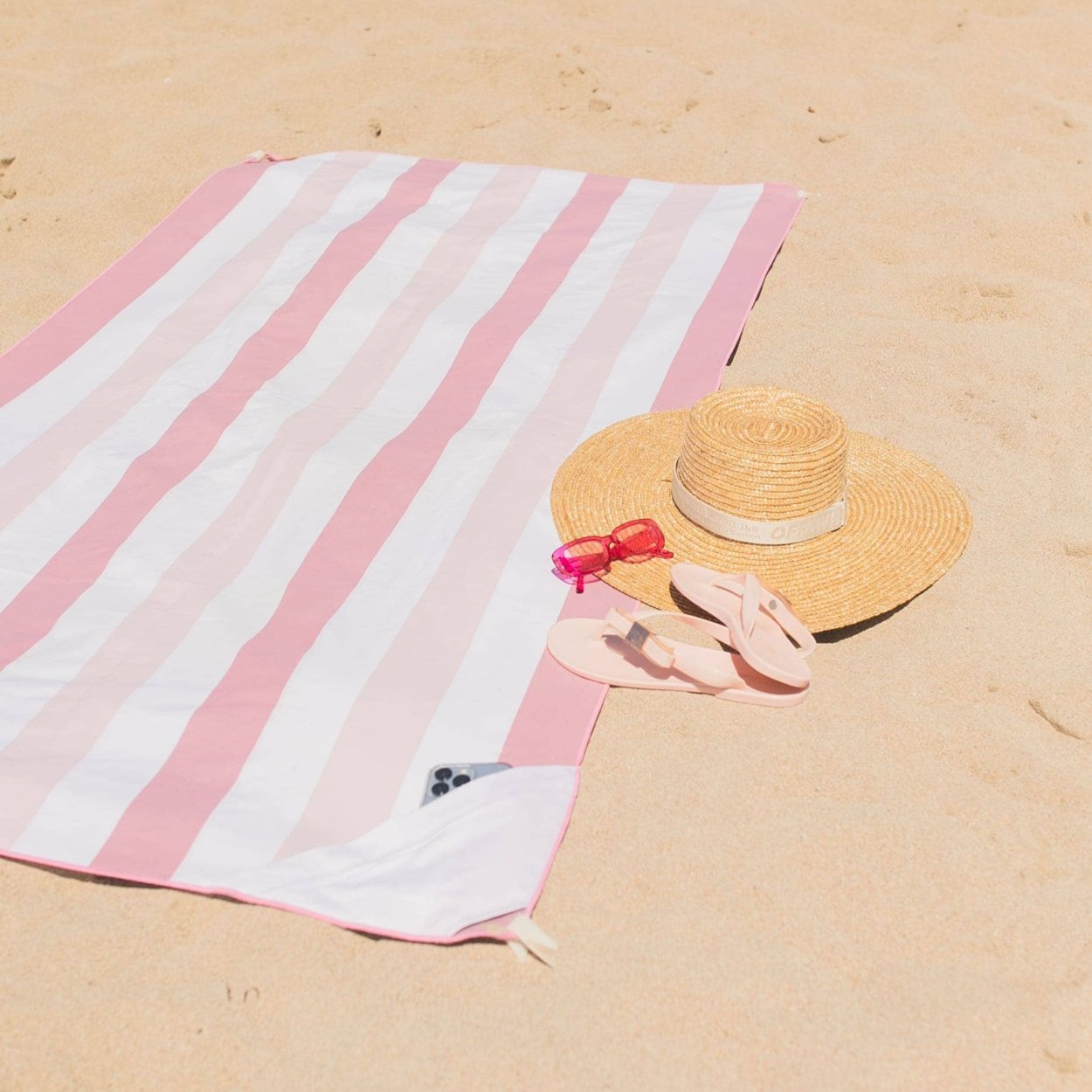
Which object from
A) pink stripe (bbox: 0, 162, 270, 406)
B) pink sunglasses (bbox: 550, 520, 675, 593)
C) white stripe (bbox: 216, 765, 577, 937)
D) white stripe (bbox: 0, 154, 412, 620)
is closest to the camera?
white stripe (bbox: 216, 765, 577, 937)

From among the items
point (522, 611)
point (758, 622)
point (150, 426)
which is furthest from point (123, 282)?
point (758, 622)

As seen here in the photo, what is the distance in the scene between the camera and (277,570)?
7.86ft

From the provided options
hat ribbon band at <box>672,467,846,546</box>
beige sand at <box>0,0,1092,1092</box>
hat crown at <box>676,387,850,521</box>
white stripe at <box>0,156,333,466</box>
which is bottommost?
beige sand at <box>0,0,1092,1092</box>

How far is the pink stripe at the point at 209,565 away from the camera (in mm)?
2014

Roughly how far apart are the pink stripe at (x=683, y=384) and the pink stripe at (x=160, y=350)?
3.88 feet

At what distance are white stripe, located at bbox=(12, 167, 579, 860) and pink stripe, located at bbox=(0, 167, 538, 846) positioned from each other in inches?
1.0

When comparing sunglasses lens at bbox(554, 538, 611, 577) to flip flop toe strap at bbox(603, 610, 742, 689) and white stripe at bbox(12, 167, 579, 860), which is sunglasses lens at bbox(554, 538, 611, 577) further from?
white stripe at bbox(12, 167, 579, 860)

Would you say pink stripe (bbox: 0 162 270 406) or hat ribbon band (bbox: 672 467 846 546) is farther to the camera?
pink stripe (bbox: 0 162 270 406)

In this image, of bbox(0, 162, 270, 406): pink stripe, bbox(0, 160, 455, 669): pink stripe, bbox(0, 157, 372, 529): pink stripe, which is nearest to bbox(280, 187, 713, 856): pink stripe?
bbox(0, 160, 455, 669): pink stripe

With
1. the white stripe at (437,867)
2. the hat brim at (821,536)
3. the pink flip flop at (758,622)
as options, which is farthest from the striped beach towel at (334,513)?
the pink flip flop at (758,622)

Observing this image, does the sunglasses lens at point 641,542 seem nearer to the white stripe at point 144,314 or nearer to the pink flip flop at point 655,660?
the pink flip flop at point 655,660

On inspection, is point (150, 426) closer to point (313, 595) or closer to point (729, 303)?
point (313, 595)

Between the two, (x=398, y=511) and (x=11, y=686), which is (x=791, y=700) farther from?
(x=11, y=686)

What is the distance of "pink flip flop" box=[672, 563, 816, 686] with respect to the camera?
2.06 meters
